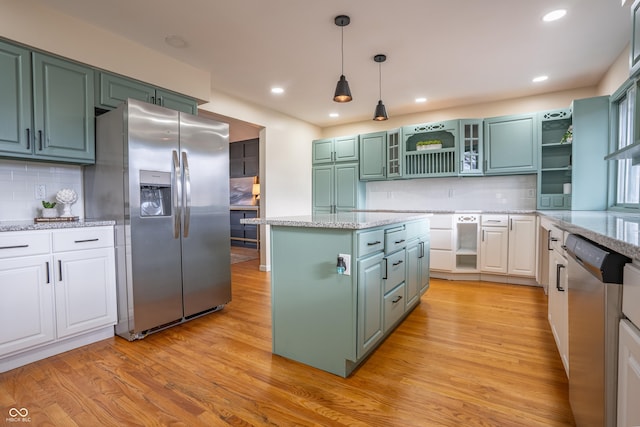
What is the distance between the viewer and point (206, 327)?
2727 mm

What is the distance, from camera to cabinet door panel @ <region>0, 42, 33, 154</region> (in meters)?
2.16

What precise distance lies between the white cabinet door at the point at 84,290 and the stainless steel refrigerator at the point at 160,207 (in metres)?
0.08

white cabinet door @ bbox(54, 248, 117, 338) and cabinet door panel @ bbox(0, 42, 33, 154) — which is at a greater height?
cabinet door panel @ bbox(0, 42, 33, 154)

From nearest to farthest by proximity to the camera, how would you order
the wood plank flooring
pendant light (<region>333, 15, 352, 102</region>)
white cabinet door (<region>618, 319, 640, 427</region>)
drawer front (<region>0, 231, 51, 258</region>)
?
white cabinet door (<region>618, 319, 640, 427</region>) → the wood plank flooring → drawer front (<region>0, 231, 51, 258</region>) → pendant light (<region>333, 15, 352, 102</region>)

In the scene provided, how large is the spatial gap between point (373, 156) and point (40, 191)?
428cm

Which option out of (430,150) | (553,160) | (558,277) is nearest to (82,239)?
(558,277)

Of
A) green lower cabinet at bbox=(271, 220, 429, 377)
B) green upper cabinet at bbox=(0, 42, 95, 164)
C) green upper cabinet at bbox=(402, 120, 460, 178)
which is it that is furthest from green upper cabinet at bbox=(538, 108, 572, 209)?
green upper cabinet at bbox=(0, 42, 95, 164)

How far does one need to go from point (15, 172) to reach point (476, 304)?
14.1 ft

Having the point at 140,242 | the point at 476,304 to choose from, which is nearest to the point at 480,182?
the point at 476,304

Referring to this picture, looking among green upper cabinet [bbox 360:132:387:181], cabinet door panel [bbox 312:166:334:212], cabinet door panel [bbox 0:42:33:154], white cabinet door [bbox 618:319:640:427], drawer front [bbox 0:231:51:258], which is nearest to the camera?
white cabinet door [bbox 618:319:640:427]

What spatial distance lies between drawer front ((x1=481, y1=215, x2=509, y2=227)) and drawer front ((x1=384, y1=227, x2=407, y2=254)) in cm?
214

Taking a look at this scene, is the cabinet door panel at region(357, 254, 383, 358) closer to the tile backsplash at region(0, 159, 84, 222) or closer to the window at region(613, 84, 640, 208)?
the window at region(613, 84, 640, 208)

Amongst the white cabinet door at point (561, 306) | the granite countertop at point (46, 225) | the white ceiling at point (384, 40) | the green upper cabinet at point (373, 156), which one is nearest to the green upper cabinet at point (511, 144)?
the white ceiling at point (384, 40)

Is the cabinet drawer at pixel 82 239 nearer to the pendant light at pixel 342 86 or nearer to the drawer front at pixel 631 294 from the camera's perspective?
the pendant light at pixel 342 86
